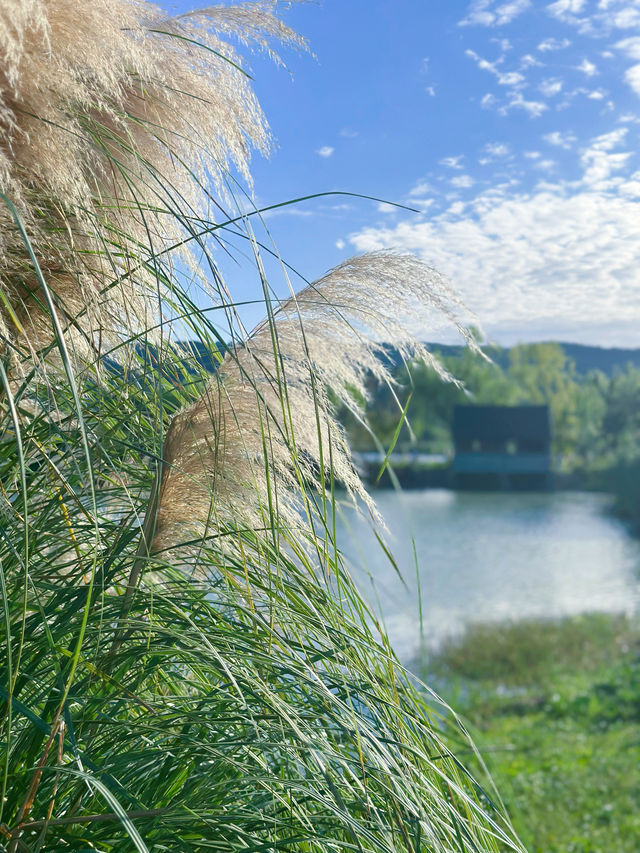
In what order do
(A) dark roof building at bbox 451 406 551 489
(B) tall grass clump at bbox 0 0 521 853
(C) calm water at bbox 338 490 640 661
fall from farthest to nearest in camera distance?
(A) dark roof building at bbox 451 406 551 489
(C) calm water at bbox 338 490 640 661
(B) tall grass clump at bbox 0 0 521 853

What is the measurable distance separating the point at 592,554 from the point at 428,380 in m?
19.6

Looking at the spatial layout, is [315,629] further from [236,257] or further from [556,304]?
[556,304]

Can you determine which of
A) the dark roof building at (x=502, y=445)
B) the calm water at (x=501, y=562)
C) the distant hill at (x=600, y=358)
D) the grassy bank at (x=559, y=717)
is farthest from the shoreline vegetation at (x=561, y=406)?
the grassy bank at (x=559, y=717)

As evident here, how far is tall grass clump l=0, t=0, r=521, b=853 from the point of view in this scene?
113cm

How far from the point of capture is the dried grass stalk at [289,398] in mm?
1311

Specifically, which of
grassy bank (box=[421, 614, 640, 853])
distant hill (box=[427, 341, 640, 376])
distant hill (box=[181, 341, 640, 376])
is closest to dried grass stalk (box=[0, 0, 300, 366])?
grassy bank (box=[421, 614, 640, 853])

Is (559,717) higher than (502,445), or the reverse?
(502,445)

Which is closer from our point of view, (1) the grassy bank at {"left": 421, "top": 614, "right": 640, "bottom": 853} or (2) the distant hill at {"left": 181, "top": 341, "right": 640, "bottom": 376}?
(1) the grassy bank at {"left": 421, "top": 614, "right": 640, "bottom": 853}

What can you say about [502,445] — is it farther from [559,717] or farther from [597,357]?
[559,717]

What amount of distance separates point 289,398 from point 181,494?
11.2 inches

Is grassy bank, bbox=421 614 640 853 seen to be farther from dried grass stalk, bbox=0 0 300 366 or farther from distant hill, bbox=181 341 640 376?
distant hill, bbox=181 341 640 376

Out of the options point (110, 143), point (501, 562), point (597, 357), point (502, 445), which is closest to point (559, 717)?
point (110, 143)

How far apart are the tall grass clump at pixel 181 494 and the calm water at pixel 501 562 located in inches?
479

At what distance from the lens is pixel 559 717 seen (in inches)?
449
